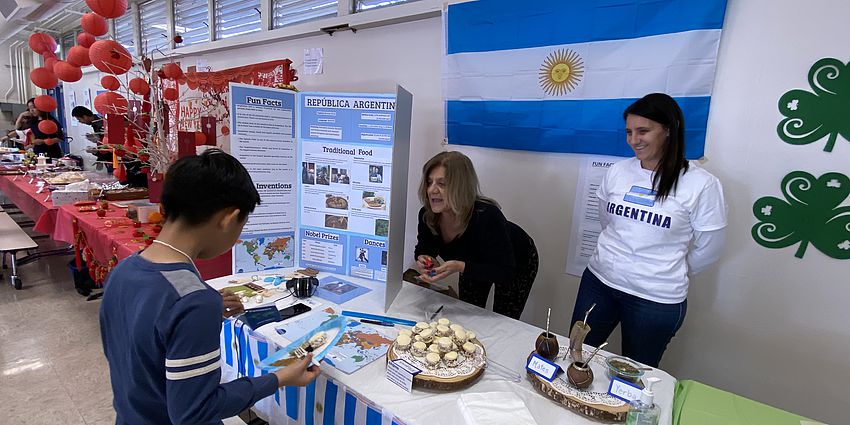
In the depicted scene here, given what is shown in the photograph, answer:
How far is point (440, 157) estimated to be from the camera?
5.33 ft

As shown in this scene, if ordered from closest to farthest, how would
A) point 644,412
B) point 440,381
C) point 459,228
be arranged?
1. point 644,412
2. point 440,381
3. point 459,228

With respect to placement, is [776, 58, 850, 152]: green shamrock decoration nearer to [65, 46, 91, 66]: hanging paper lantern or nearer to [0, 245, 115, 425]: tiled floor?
[0, 245, 115, 425]: tiled floor

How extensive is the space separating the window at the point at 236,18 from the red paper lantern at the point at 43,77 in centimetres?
174

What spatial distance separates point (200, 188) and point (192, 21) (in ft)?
16.1

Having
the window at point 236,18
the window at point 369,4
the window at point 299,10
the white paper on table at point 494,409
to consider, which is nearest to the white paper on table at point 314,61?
the window at point 299,10

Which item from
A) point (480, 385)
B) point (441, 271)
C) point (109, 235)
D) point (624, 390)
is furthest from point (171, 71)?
point (624, 390)

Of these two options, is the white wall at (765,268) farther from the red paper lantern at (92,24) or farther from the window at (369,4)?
the red paper lantern at (92,24)

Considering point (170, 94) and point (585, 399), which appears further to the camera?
point (170, 94)

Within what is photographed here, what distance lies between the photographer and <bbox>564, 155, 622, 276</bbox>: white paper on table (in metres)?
1.91

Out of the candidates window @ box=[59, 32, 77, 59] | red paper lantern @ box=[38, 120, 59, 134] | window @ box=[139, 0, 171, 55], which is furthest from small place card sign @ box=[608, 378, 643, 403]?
window @ box=[59, 32, 77, 59]

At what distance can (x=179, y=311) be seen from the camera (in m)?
0.73

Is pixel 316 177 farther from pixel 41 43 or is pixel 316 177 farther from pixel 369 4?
pixel 41 43

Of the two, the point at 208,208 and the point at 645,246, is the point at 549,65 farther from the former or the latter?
the point at 208,208

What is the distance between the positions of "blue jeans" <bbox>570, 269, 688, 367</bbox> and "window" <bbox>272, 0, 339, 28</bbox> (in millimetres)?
2779
